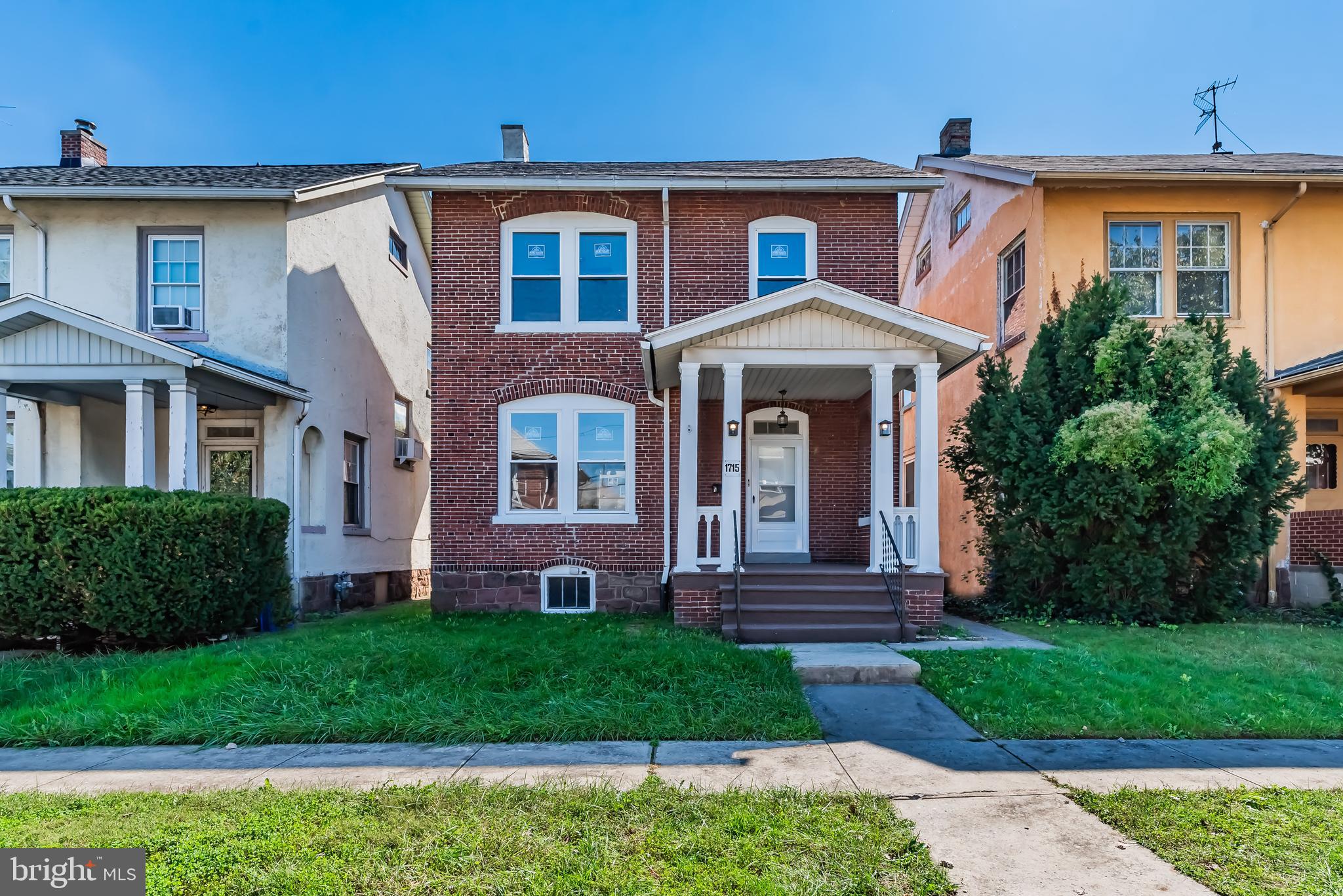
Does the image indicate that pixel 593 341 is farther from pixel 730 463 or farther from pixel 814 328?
pixel 814 328

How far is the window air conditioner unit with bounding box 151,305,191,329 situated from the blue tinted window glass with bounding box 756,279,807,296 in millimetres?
7933

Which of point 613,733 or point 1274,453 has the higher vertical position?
point 1274,453

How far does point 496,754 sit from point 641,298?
24.0 ft

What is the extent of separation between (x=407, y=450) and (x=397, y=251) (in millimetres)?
3855

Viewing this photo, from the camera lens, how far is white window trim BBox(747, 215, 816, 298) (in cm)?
1077

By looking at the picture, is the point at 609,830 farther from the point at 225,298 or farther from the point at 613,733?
the point at 225,298

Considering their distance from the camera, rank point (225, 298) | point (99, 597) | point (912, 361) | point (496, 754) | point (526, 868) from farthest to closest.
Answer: point (225, 298) → point (912, 361) → point (99, 597) → point (496, 754) → point (526, 868)

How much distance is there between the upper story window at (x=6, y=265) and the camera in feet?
34.7

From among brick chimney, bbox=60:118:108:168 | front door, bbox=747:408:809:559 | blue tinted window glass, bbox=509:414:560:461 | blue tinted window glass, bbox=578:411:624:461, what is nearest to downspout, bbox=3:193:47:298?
brick chimney, bbox=60:118:108:168

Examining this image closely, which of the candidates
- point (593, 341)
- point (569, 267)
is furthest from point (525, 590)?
point (569, 267)

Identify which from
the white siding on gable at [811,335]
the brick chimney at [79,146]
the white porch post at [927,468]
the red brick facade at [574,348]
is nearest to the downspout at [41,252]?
the brick chimney at [79,146]

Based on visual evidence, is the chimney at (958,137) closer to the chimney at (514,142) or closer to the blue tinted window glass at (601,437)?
the chimney at (514,142)

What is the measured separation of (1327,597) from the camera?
1098cm

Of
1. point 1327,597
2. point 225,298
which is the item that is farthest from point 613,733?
point 1327,597
